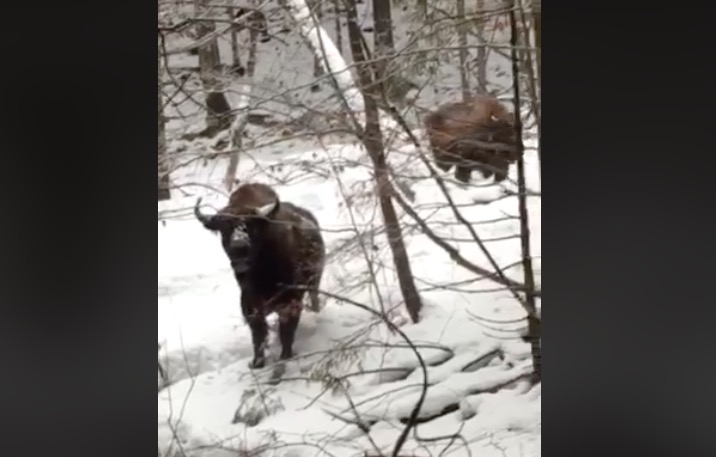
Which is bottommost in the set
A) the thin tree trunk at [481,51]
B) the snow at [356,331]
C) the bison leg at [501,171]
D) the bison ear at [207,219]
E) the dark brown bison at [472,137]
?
the snow at [356,331]

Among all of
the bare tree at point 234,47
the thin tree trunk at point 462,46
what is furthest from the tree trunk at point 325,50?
the thin tree trunk at point 462,46

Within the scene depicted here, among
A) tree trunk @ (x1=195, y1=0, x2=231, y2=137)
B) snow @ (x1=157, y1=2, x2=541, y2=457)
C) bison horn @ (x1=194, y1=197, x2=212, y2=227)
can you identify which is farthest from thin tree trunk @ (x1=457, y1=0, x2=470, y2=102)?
bison horn @ (x1=194, y1=197, x2=212, y2=227)

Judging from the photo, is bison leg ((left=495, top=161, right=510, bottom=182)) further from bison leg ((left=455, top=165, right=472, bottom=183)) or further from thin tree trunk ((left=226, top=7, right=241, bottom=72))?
thin tree trunk ((left=226, top=7, right=241, bottom=72))

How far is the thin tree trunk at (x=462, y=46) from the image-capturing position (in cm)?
194

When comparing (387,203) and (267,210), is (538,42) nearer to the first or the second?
(387,203)

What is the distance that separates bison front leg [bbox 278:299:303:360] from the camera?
193 cm

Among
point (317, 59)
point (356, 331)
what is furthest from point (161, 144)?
point (356, 331)

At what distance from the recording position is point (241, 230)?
1.95 meters

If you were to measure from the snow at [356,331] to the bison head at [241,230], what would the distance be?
0.03 metres

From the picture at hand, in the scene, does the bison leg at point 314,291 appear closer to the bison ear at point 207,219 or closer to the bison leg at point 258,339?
the bison leg at point 258,339
